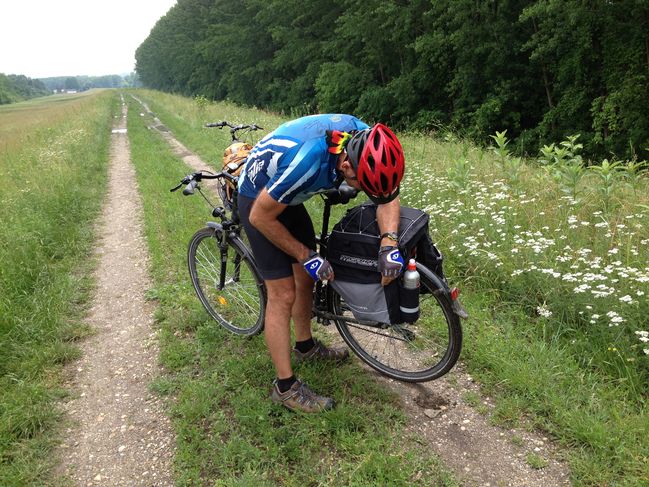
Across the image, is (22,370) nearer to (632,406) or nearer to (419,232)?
(419,232)

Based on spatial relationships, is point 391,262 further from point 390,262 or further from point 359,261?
point 359,261

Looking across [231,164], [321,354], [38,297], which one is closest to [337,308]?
[321,354]

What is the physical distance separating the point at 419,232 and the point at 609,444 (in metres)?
1.55

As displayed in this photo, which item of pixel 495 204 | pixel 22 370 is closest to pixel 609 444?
pixel 495 204

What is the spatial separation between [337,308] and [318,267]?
70cm

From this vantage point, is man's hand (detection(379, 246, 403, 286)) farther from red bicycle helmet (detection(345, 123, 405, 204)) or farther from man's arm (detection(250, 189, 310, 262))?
man's arm (detection(250, 189, 310, 262))

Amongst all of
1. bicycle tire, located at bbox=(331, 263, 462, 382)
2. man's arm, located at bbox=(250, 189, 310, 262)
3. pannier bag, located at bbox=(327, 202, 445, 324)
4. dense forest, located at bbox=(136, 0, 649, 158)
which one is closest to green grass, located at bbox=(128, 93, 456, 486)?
bicycle tire, located at bbox=(331, 263, 462, 382)

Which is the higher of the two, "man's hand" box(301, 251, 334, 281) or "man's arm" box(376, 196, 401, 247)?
"man's arm" box(376, 196, 401, 247)

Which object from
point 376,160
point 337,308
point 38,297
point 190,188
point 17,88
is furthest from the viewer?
point 17,88

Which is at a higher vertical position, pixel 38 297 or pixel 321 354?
pixel 38 297

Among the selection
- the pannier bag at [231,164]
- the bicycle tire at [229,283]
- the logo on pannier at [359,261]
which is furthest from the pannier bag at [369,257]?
the pannier bag at [231,164]

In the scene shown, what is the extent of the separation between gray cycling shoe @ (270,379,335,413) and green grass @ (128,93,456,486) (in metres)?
0.06

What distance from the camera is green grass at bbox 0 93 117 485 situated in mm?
2797

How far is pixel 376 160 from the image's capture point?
7.29ft
